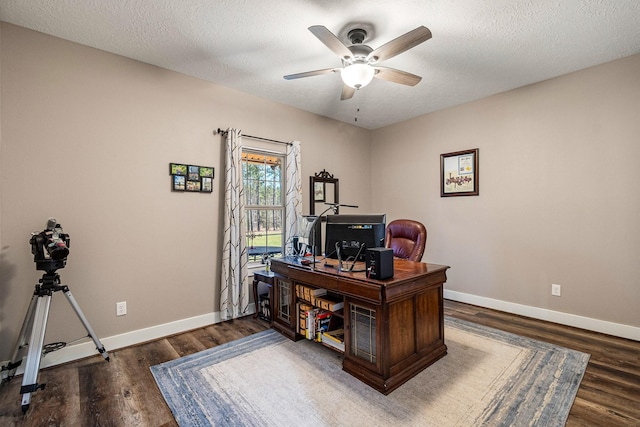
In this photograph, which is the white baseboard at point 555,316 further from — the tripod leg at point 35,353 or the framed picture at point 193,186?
the tripod leg at point 35,353

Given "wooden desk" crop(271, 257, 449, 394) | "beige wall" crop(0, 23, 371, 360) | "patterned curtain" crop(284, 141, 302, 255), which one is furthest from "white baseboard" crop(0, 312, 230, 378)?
"wooden desk" crop(271, 257, 449, 394)

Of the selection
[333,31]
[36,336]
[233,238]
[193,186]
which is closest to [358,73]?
[333,31]

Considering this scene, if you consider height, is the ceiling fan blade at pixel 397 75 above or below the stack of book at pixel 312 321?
above

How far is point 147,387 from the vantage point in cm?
206

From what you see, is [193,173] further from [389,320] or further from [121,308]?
[389,320]

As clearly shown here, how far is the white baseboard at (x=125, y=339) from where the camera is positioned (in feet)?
7.70

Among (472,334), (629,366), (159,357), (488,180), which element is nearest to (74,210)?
(159,357)

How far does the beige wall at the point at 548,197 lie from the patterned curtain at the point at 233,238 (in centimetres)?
271

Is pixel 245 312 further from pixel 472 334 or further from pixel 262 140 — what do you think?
pixel 472 334

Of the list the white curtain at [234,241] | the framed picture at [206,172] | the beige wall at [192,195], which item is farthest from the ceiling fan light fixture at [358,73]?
the framed picture at [206,172]

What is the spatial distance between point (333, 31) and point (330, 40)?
55 centimetres

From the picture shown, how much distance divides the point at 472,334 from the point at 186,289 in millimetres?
Answer: 2982

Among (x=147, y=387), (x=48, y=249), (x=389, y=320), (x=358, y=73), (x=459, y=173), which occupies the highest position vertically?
(x=358, y=73)

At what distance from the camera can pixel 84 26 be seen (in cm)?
227
